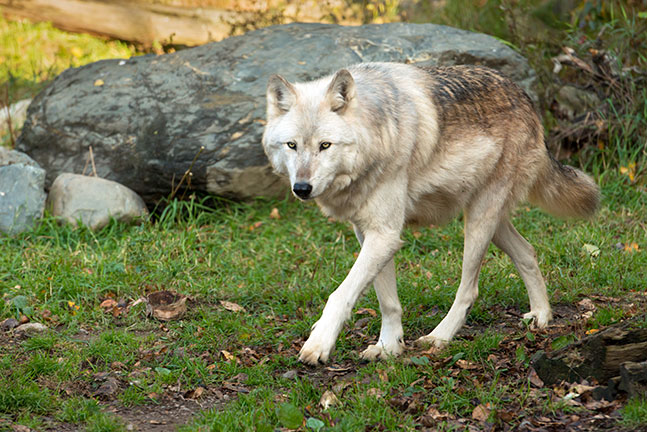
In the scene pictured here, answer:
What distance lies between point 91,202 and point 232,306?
212 cm

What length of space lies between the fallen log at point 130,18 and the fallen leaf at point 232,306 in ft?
21.3

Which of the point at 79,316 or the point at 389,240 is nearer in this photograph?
the point at 389,240

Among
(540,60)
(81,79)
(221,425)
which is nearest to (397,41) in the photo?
(540,60)

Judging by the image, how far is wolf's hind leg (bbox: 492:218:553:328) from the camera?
4.84 metres

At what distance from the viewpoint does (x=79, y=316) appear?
506 cm

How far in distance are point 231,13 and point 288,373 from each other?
757 cm

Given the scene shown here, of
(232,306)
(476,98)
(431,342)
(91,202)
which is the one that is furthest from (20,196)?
(476,98)

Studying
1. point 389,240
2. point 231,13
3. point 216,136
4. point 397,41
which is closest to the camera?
point 389,240

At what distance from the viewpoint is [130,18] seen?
11.0 metres

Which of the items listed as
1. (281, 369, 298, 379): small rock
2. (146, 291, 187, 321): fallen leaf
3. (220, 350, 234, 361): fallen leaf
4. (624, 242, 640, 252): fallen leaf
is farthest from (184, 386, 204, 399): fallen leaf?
(624, 242, 640, 252): fallen leaf

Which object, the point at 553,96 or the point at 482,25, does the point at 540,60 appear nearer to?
the point at 553,96

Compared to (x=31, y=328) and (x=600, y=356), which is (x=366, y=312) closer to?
(x=600, y=356)

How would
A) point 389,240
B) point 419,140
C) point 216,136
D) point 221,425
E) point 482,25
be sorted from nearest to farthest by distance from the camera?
1. point 221,425
2. point 389,240
3. point 419,140
4. point 216,136
5. point 482,25

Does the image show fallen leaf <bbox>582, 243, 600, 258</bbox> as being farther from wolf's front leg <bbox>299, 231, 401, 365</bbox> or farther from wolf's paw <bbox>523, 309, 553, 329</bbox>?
wolf's front leg <bbox>299, 231, 401, 365</bbox>
